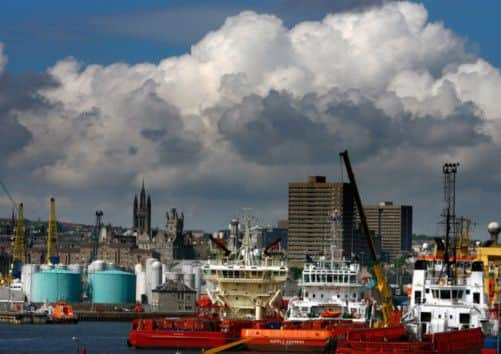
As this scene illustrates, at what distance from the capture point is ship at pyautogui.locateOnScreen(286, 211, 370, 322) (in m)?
120

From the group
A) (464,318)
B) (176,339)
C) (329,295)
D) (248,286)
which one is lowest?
(176,339)

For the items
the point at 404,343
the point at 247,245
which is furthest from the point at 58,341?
the point at 404,343

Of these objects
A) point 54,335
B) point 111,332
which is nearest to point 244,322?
point 54,335

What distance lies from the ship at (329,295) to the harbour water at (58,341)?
1042 cm

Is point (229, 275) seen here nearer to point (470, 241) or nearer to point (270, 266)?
point (270, 266)

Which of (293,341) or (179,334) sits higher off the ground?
(293,341)

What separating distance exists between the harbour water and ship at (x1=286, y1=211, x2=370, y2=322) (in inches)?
410

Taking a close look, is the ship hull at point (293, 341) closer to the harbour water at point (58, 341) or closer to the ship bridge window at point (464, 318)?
the harbour water at point (58, 341)

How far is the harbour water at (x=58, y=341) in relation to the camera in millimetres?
130500

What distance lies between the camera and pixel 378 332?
93.2 m

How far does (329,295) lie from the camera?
123 meters

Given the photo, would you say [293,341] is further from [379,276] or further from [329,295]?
[379,276]

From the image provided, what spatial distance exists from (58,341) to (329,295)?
1684 inches

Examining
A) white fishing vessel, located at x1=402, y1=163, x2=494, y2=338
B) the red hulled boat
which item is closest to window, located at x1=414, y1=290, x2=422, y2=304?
white fishing vessel, located at x1=402, y1=163, x2=494, y2=338
